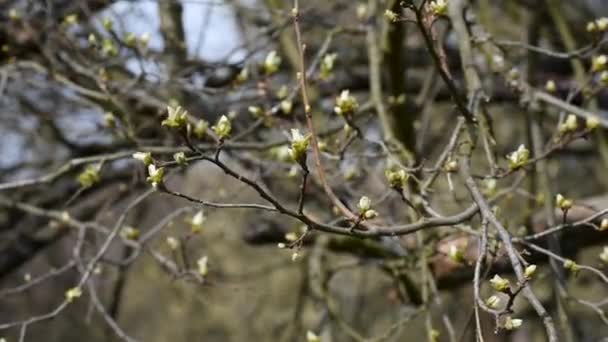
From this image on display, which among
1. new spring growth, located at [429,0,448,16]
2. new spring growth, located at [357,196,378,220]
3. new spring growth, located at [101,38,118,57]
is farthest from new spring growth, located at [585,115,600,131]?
new spring growth, located at [101,38,118,57]

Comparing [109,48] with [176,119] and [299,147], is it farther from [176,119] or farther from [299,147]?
[299,147]

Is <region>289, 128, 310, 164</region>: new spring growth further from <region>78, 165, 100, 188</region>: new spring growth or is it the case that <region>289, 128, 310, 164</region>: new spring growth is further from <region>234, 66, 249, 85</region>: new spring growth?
<region>234, 66, 249, 85</region>: new spring growth

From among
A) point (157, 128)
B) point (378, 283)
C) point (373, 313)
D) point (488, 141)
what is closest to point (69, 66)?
point (157, 128)

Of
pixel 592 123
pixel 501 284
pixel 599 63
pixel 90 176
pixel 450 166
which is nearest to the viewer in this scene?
pixel 501 284

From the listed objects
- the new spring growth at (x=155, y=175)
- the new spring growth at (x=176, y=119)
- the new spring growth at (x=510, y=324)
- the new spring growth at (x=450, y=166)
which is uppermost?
the new spring growth at (x=176, y=119)

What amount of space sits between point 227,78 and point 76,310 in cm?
472

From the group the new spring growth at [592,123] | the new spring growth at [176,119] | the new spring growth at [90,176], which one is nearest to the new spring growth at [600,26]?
the new spring growth at [592,123]

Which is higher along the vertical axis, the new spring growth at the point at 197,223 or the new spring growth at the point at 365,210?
the new spring growth at the point at 197,223

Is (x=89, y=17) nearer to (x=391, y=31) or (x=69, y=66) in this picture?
(x=69, y=66)

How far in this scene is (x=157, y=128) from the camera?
3.47 meters

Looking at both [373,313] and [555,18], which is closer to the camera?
[555,18]

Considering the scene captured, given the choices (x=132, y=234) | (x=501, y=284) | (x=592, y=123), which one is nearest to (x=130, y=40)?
(x=132, y=234)

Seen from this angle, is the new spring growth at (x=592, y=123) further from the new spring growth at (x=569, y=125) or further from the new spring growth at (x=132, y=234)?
the new spring growth at (x=132, y=234)

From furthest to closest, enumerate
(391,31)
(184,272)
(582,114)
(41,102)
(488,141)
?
(41,102)
(391,31)
(184,272)
(582,114)
(488,141)
